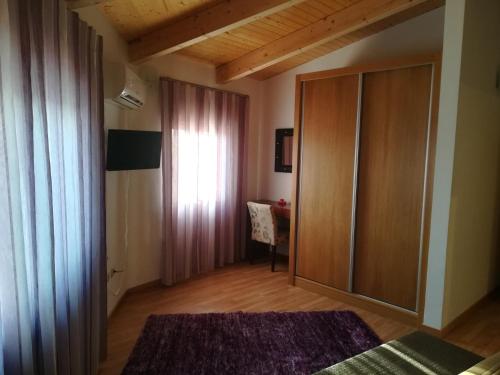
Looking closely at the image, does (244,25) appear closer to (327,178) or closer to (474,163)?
(327,178)

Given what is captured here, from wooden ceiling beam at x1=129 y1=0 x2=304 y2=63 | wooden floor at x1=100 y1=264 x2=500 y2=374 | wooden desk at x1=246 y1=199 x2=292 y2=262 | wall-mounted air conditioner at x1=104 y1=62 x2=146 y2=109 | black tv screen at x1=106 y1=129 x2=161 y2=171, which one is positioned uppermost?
wooden ceiling beam at x1=129 y1=0 x2=304 y2=63

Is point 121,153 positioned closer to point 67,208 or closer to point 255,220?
point 67,208

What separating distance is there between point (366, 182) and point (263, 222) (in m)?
1.38

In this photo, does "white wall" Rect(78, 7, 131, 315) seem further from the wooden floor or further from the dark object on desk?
the dark object on desk

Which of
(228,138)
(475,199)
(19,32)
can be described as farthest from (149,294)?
(475,199)

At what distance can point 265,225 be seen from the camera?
13.7 ft

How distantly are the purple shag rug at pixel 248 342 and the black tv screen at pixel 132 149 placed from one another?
130 cm

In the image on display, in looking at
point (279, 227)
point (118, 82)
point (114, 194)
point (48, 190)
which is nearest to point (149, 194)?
point (114, 194)

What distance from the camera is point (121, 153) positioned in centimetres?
285

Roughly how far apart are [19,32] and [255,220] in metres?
3.24

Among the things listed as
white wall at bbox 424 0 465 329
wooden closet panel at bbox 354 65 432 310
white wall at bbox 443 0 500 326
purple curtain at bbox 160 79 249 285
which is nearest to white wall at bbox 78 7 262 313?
purple curtain at bbox 160 79 249 285

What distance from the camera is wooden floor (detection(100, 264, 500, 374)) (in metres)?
2.71

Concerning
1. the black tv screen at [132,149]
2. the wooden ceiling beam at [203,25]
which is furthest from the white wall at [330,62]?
the black tv screen at [132,149]

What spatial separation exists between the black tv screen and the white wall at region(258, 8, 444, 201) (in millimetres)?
1949
